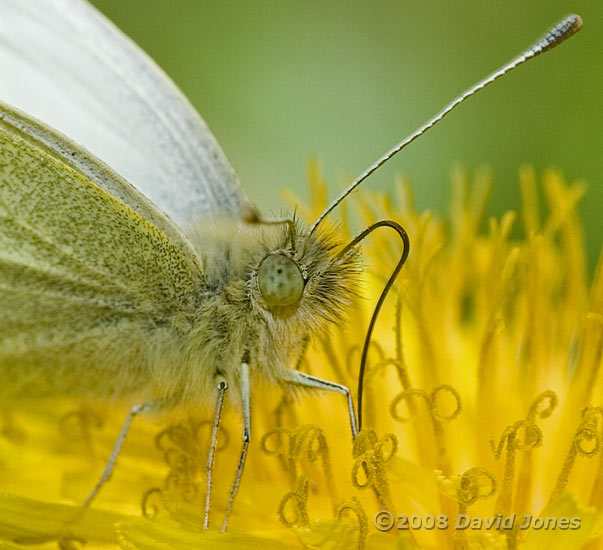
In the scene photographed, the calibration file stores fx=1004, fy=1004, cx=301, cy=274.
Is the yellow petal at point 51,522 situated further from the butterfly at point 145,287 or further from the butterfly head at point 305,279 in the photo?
the butterfly head at point 305,279

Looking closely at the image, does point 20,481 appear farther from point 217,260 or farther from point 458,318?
point 458,318

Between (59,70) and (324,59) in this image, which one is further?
(324,59)

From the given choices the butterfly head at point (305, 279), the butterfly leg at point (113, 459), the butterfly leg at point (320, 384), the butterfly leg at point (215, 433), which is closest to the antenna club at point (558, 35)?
the butterfly head at point (305, 279)

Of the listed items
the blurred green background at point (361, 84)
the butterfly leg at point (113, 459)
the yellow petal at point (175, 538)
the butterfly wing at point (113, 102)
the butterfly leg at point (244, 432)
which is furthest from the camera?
the blurred green background at point (361, 84)

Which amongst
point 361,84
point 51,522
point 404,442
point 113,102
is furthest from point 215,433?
point 361,84

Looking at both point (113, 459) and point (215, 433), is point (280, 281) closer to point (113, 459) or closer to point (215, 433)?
point (215, 433)

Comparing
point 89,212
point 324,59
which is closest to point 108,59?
point 89,212

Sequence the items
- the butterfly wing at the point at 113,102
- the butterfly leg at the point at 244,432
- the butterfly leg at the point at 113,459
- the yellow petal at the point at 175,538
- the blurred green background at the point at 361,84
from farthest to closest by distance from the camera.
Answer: the blurred green background at the point at 361,84
the butterfly wing at the point at 113,102
the butterfly leg at the point at 113,459
the butterfly leg at the point at 244,432
the yellow petal at the point at 175,538

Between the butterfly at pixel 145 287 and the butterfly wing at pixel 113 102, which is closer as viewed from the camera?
the butterfly at pixel 145 287
